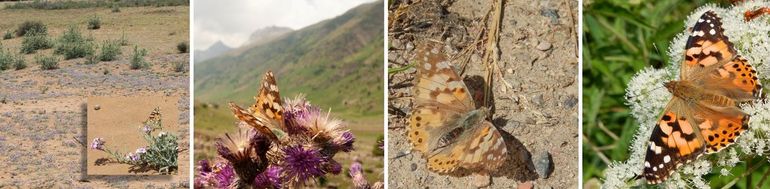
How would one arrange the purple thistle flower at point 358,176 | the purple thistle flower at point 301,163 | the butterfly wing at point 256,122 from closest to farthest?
the butterfly wing at point 256,122 → the purple thistle flower at point 301,163 → the purple thistle flower at point 358,176

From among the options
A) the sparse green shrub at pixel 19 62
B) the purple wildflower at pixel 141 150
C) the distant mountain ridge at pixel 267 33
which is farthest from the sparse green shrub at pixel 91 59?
the distant mountain ridge at pixel 267 33

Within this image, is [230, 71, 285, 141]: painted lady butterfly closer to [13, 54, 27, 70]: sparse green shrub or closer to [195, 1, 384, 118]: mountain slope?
[195, 1, 384, 118]: mountain slope

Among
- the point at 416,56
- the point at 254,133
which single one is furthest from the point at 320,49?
the point at 254,133

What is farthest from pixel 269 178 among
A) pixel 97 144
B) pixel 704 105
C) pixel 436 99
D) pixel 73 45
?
pixel 704 105

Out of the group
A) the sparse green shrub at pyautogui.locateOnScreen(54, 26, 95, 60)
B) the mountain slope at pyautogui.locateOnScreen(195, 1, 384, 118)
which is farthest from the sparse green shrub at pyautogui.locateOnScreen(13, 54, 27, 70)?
the mountain slope at pyautogui.locateOnScreen(195, 1, 384, 118)

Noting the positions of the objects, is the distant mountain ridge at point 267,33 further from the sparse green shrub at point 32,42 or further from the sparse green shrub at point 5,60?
the sparse green shrub at point 5,60

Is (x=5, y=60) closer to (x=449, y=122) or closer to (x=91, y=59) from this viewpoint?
(x=91, y=59)
